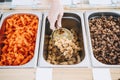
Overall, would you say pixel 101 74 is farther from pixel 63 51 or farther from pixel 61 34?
pixel 61 34

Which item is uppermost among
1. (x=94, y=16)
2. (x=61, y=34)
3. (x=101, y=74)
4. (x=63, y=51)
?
(x=94, y=16)

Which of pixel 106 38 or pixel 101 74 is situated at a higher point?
pixel 106 38

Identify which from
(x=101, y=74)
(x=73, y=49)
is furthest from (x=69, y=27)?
(x=101, y=74)

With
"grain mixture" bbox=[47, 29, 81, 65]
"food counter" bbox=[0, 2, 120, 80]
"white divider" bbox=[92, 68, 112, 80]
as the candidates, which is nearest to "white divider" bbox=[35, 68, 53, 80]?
"food counter" bbox=[0, 2, 120, 80]

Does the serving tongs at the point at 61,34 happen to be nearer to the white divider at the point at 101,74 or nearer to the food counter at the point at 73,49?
the food counter at the point at 73,49

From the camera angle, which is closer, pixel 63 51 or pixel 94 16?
pixel 63 51

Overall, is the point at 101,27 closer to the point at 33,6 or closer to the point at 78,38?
the point at 78,38

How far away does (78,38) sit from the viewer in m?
1.74

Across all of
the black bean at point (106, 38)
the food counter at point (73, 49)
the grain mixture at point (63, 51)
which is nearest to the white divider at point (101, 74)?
the food counter at point (73, 49)

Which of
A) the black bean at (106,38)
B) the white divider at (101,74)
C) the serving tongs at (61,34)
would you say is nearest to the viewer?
the white divider at (101,74)

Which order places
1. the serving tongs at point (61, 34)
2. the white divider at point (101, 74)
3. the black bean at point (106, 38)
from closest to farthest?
1. the white divider at point (101, 74)
2. the black bean at point (106, 38)
3. the serving tongs at point (61, 34)

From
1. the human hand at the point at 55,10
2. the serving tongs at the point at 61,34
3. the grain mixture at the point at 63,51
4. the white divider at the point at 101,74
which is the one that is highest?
the human hand at the point at 55,10

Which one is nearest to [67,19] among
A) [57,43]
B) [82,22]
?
[82,22]

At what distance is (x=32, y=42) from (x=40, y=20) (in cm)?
20
